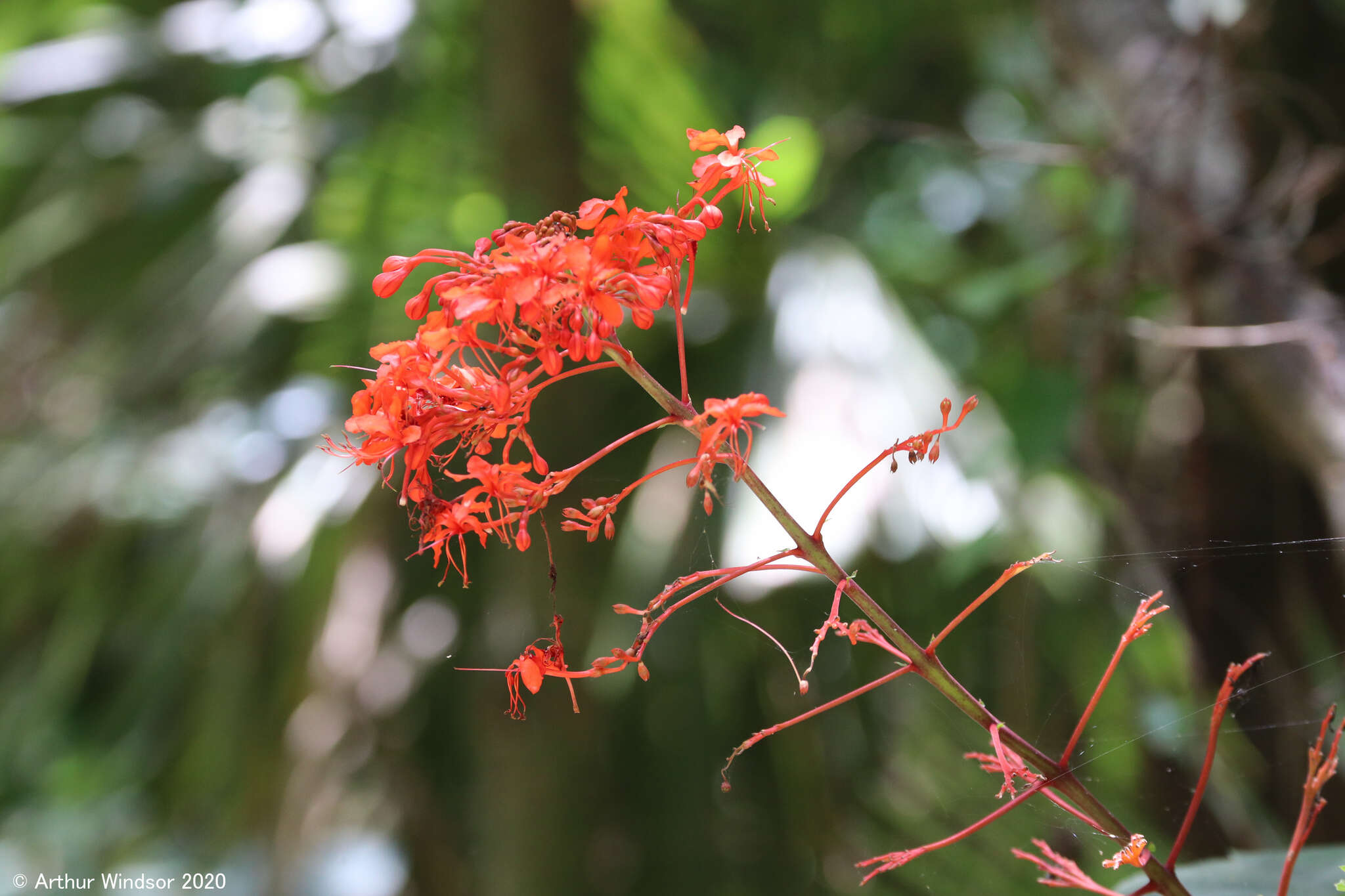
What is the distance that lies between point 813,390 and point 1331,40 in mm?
586

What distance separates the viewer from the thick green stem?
0.20 metres

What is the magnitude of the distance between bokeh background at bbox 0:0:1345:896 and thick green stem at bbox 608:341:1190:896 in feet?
0.65

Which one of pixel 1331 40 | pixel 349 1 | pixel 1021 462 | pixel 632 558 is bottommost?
pixel 632 558

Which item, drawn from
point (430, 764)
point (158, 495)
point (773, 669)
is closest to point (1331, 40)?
point (773, 669)

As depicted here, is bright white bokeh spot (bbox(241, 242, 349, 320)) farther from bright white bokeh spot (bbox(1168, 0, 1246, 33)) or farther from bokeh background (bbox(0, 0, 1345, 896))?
bright white bokeh spot (bbox(1168, 0, 1246, 33))

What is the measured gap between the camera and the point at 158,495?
1172 millimetres

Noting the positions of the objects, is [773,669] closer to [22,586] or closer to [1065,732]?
[1065,732]

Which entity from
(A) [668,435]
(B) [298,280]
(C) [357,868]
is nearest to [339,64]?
(B) [298,280]

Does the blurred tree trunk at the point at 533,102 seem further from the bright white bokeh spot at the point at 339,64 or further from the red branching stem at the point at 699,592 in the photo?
the red branching stem at the point at 699,592

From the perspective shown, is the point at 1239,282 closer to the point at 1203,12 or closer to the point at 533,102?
the point at 1203,12

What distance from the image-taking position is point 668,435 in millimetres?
968

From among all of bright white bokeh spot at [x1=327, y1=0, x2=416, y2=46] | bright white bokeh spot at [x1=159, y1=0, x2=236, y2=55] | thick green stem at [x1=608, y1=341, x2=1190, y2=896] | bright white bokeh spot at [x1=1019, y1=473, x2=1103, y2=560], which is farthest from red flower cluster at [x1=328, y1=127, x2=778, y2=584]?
bright white bokeh spot at [x1=159, y1=0, x2=236, y2=55]

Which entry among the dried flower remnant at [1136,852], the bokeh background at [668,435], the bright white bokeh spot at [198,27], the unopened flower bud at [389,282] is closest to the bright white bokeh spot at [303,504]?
the bokeh background at [668,435]

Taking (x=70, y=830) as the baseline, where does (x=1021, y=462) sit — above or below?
above
